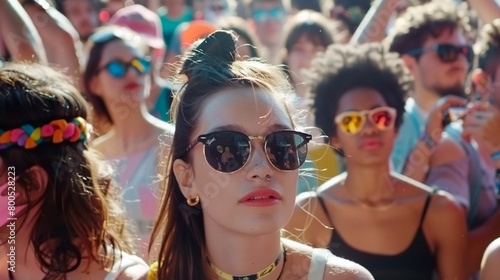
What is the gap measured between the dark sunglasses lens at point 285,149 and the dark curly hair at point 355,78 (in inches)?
46.5

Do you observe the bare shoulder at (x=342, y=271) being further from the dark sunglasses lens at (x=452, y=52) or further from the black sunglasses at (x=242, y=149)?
the dark sunglasses lens at (x=452, y=52)

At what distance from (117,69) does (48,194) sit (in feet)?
4.95

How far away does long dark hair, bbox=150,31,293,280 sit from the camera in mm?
2303

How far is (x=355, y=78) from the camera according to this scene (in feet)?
11.2

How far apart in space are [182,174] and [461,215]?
137cm

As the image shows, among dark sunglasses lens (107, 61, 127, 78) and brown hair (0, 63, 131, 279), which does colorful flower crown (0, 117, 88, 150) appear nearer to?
brown hair (0, 63, 131, 279)

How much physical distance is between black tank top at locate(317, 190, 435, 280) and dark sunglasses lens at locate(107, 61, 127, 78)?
1430mm

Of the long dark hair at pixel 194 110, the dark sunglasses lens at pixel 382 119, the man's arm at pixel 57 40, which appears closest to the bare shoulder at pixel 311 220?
the dark sunglasses lens at pixel 382 119

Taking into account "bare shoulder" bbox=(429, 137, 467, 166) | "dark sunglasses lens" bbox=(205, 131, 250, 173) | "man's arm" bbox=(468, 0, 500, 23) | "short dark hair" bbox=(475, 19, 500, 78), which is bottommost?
"bare shoulder" bbox=(429, 137, 467, 166)

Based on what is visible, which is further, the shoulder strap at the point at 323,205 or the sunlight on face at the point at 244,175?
the shoulder strap at the point at 323,205

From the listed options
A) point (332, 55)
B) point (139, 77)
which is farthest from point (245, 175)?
point (139, 77)

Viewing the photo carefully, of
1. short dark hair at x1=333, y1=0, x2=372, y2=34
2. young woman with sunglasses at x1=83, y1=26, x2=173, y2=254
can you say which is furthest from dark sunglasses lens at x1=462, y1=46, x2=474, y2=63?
young woman with sunglasses at x1=83, y1=26, x2=173, y2=254

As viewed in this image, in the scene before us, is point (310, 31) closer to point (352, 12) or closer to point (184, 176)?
point (352, 12)

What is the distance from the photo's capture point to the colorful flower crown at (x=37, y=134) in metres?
2.64
